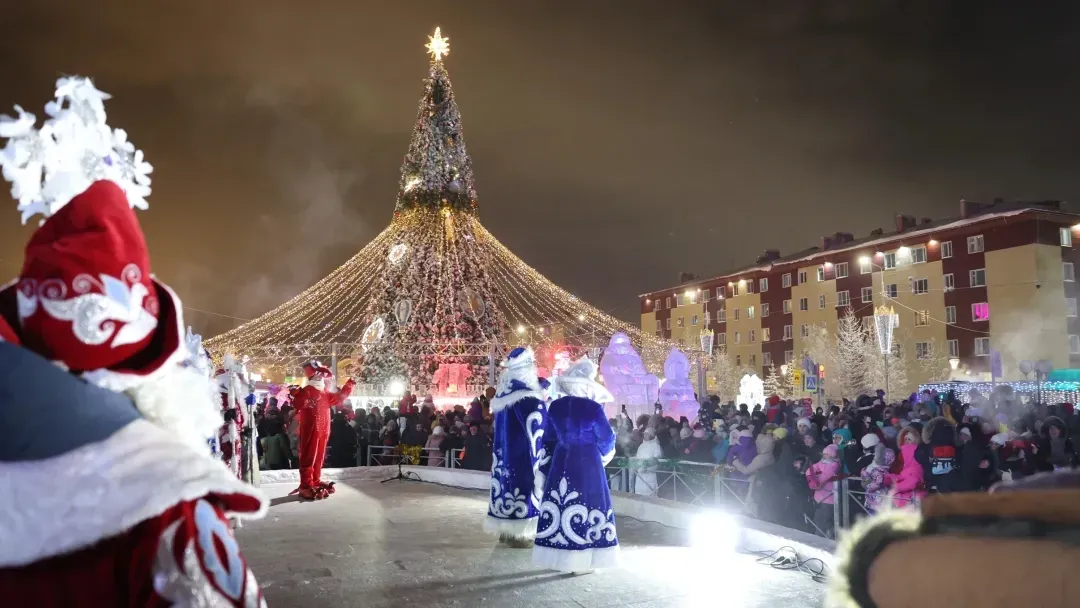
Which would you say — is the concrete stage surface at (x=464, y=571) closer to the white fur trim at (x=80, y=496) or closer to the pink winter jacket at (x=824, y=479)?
the pink winter jacket at (x=824, y=479)

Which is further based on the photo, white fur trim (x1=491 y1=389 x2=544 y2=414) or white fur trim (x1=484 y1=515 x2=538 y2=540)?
white fur trim (x1=491 y1=389 x2=544 y2=414)

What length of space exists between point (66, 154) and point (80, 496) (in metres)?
1.42

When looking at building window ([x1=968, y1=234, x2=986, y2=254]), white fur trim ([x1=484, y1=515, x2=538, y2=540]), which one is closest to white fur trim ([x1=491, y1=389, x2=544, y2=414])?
white fur trim ([x1=484, y1=515, x2=538, y2=540])

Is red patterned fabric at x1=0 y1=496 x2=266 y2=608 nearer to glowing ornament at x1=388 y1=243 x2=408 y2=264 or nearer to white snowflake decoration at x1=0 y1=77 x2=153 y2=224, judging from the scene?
white snowflake decoration at x1=0 y1=77 x2=153 y2=224

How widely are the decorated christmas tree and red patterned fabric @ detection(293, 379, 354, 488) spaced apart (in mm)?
10091

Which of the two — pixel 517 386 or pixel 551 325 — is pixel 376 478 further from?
pixel 551 325

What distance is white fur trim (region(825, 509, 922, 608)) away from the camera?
4.00 ft

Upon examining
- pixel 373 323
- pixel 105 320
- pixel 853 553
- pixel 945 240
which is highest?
pixel 945 240

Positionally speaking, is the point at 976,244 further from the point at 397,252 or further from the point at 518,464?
the point at 518,464

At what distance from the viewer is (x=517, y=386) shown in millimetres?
8570

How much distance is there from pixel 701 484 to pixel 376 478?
23.0 ft

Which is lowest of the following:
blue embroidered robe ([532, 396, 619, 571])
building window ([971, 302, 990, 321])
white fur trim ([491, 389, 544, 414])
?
blue embroidered robe ([532, 396, 619, 571])

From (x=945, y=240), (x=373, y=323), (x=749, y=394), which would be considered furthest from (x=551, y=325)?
(x=945, y=240)

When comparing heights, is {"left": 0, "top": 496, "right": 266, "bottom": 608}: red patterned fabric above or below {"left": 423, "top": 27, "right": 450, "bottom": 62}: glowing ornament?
below
